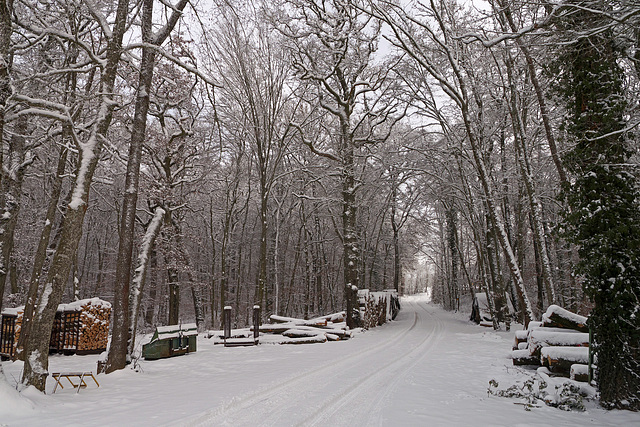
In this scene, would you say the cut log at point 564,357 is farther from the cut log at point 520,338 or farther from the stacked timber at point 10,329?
the stacked timber at point 10,329

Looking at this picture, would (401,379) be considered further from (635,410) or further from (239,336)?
(239,336)

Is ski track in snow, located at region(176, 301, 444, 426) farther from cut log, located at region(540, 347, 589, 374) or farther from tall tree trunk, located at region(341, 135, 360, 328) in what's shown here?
tall tree trunk, located at region(341, 135, 360, 328)

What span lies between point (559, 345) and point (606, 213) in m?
3.57

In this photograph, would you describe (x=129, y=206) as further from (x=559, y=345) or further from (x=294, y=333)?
(x=559, y=345)

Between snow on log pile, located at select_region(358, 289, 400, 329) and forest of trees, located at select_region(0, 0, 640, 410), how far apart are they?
90cm

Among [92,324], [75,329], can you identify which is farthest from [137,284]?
[75,329]

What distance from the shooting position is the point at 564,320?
8500 mm

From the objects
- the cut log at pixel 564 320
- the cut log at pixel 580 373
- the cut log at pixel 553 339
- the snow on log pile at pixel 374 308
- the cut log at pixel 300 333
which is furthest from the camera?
the snow on log pile at pixel 374 308

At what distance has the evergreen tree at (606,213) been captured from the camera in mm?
5520

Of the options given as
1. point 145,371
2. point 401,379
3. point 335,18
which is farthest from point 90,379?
point 335,18

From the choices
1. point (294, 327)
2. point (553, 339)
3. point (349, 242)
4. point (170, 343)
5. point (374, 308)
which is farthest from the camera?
point (374, 308)

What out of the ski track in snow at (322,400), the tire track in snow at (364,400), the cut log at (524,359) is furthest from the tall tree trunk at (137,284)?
the cut log at (524,359)

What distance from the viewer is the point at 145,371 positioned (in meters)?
8.53

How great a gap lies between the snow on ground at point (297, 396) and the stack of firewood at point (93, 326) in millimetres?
1451
